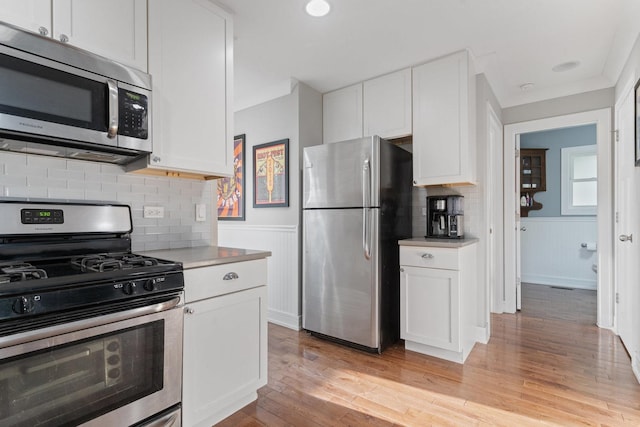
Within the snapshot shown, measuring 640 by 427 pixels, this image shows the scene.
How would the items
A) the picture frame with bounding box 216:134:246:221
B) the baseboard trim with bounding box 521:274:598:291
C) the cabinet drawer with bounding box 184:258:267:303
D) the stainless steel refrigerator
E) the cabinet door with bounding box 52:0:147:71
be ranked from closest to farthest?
the cabinet door with bounding box 52:0:147:71 → the cabinet drawer with bounding box 184:258:267:303 → the stainless steel refrigerator → the picture frame with bounding box 216:134:246:221 → the baseboard trim with bounding box 521:274:598:291

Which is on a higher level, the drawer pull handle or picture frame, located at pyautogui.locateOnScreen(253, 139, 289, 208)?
picture frame, located at pyautogui.locateOnScreen(253, 139, 289, 208)

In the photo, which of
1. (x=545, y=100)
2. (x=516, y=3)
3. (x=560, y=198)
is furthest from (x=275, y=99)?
(x=560, y=198)

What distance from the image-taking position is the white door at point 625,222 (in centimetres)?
243

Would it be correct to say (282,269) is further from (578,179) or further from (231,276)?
(578,179)

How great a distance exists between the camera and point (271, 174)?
3445mm

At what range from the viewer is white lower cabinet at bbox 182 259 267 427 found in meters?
1.54

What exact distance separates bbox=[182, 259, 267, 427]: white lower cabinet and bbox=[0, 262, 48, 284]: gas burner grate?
1.73 ft

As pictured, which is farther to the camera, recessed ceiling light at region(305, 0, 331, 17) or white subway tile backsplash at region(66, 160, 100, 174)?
recessed ceiling light at region(305, 0, 331, 17)

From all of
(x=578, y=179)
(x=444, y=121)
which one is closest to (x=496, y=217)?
(x=444, y=121)

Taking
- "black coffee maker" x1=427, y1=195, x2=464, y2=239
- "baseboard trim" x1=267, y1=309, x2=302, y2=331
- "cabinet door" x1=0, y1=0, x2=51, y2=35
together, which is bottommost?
"baseboard trim" x1=267, y1=309, x2=302, y2=331

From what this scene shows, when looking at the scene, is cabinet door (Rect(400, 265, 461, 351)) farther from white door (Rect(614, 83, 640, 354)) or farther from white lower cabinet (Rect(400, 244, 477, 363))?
white door (Rect(614, 83, 640, 354))

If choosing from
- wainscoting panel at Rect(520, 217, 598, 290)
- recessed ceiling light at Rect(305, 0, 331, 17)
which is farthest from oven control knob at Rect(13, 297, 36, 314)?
wainscoting panel at Rect(520, 217, 598, 290)

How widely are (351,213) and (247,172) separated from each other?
1.56 m

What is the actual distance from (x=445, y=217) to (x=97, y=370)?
8.56ft
